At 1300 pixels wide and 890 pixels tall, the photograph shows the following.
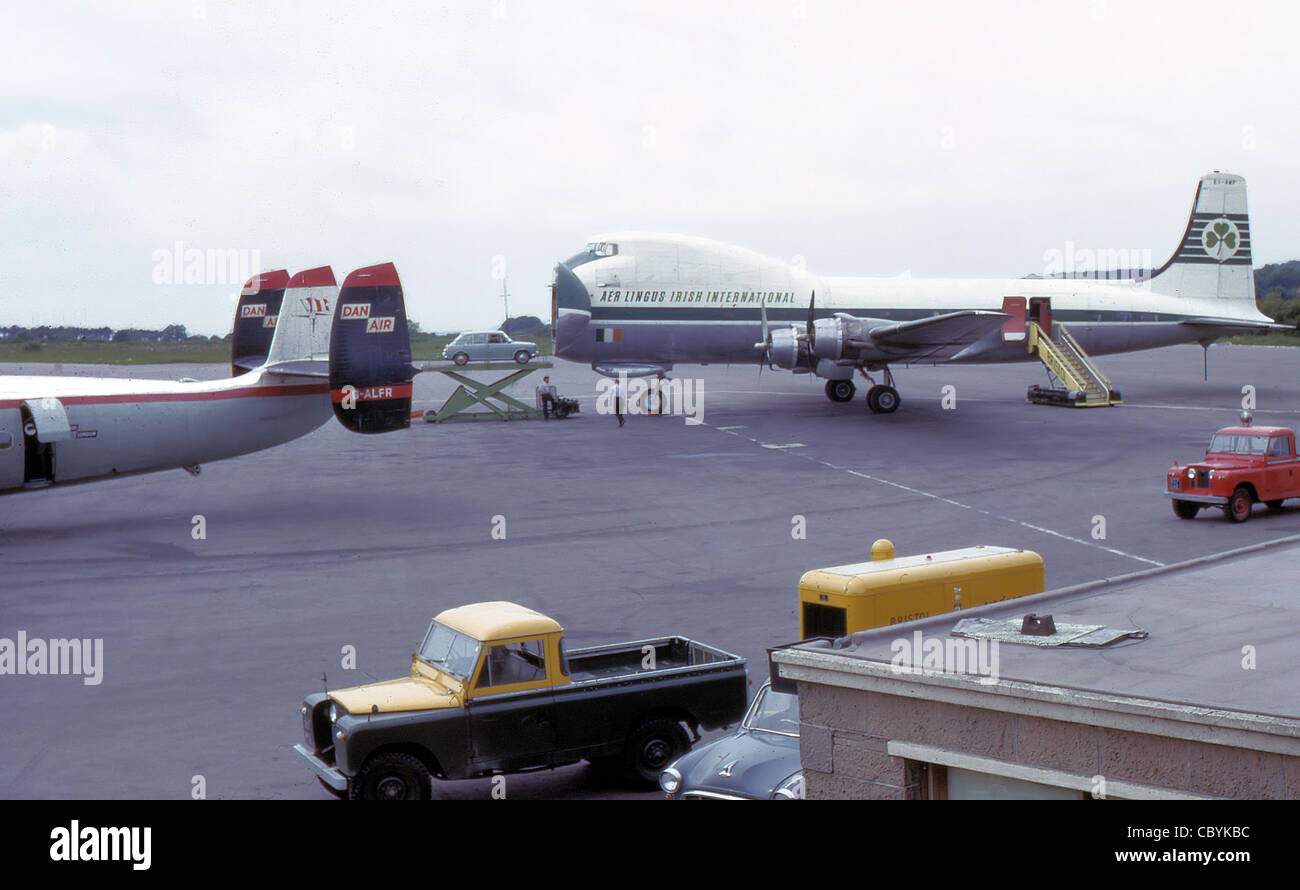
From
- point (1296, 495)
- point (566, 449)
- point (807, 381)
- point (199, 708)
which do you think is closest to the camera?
point (199, 708)

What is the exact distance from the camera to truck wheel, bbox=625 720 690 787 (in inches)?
461

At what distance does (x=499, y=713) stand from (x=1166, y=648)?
20.3 ft

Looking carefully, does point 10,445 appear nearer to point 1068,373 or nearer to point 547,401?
point 547,401

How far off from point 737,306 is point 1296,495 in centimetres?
2348

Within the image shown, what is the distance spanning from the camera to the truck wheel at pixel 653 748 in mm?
11711

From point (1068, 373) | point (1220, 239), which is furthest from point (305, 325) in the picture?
point (1220, 239)

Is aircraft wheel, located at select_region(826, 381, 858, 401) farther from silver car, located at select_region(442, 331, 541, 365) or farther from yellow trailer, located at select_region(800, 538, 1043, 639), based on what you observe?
yellow trailer, located at select_region(800, 538, 1043, 639)

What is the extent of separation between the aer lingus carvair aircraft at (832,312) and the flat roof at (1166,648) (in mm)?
29268

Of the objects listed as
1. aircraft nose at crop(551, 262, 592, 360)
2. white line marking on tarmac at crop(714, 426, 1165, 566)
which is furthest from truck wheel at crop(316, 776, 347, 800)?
aircraft nose at crop(551, 262, 592, 360)

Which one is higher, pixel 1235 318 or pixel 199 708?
pixel 1235 318

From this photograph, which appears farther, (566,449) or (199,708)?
(566,449)

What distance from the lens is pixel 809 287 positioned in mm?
44969

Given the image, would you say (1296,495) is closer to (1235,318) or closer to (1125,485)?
(1125,485)
